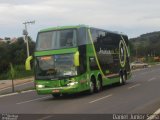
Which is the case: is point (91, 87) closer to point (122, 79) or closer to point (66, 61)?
point (66, 61)

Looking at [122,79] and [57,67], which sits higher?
[57,67]

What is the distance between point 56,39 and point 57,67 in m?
1.52

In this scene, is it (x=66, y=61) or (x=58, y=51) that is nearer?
(x=66, y=61)

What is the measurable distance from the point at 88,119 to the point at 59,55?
9515 mm

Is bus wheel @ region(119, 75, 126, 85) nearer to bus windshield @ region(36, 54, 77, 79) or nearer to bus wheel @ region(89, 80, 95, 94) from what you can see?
bus wheel @ region(89, 80, 95, 94)

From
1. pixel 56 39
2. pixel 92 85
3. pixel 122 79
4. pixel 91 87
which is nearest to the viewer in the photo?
pixel 56 39

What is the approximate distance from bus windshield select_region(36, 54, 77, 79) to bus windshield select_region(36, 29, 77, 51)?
1.94 ft

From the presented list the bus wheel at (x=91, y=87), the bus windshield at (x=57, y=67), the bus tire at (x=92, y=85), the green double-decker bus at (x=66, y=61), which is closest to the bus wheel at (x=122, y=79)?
the green double-decker bus at (x=66, y=61)

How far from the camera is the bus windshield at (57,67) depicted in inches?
932

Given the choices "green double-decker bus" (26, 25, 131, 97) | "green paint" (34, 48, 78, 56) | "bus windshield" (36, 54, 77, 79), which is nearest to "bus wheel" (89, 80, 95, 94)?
"green double-decker bus" (26, 25, 131, 97)

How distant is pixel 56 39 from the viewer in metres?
24.4

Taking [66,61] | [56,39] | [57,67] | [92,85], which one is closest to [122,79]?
[92,85]

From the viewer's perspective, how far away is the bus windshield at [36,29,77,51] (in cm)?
2417

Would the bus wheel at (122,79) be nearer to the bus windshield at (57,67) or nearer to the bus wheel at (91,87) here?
the bus wheel at (91,87)
